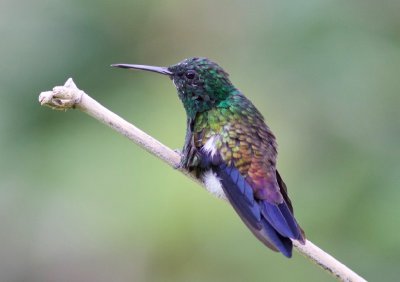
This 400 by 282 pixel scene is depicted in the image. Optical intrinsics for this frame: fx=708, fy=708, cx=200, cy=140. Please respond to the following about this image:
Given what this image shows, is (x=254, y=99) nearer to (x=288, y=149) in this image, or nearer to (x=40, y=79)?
(x=288, y=149)

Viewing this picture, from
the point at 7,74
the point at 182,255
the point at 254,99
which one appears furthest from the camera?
the point at 7,74

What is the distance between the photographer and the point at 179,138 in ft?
14.5

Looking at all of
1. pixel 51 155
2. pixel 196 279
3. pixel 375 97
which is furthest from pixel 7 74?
pixel 375 97

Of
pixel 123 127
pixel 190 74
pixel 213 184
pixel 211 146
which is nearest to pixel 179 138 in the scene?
pixel 190 74

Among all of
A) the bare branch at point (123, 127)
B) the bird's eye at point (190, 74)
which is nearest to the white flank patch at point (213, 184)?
the bare branch at point (123, 127)

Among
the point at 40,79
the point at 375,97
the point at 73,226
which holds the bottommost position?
the point at 73,226

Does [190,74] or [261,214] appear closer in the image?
[261,214]

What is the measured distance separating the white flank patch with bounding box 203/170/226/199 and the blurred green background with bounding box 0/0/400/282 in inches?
62.4

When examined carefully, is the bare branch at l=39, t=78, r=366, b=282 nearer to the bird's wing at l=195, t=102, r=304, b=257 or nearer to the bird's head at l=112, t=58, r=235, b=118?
the bird's wing at l=195, t=102, r=304, b=257

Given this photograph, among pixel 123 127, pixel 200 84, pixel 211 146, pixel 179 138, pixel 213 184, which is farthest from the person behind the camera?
pixel 179 138

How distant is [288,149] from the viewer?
176 inches

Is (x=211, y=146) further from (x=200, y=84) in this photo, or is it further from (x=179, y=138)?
(x=179, y=138)

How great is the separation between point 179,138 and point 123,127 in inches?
80.2

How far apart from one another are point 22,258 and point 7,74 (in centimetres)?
139
